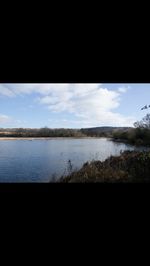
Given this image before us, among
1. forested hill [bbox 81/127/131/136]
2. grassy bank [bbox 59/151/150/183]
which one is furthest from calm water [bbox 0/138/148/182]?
forested hill [bbox 81/127/131/136]

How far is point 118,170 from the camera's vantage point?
162 inches

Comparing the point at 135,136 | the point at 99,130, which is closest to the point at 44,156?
the point at 99,130

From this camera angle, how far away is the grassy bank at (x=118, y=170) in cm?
392

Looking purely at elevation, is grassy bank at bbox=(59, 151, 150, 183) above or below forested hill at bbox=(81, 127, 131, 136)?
below

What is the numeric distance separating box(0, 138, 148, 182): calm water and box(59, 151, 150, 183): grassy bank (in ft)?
0.70

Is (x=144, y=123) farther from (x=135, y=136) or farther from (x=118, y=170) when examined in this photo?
(x=118, y=170)

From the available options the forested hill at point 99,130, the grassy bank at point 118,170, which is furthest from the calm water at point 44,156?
the forested hill at point 99,130

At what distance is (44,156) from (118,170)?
2.24m

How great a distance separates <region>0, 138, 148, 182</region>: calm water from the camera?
4801mm

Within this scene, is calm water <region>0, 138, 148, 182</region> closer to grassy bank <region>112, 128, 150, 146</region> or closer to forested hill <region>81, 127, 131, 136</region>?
grassy bank <region>112, 128, 150, 146</region>

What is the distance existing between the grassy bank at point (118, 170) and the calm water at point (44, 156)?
214 mm
